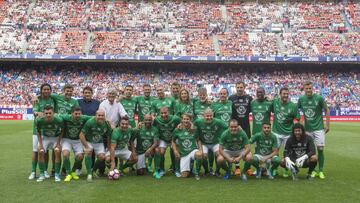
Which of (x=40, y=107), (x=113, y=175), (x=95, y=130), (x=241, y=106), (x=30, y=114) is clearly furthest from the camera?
(x=30, y=114)

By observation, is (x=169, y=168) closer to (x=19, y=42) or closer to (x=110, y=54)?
(x=110, y=54)

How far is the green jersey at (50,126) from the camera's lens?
9023mm

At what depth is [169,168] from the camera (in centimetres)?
1068

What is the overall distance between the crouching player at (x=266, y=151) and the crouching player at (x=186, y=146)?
120 centimetres

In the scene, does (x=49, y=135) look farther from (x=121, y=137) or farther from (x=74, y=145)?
(x=121, y=137)

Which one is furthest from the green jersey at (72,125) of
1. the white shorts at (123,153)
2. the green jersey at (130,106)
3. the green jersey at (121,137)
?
the green jersey at (130,106)

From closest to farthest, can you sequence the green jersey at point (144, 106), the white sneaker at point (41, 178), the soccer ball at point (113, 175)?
the white sneaker at point (41, 178)
the soccer ball at point (113, 175)
the green jersey at point (144, 106)

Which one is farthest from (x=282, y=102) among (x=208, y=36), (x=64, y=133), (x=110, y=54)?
(x=208, y=36)

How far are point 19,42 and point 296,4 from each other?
30.7m

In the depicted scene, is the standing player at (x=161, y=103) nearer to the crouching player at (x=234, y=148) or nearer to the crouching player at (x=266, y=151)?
the crouching player at (x=234, y=148)

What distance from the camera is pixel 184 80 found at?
138ft

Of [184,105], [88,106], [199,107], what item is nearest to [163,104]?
[184,105]

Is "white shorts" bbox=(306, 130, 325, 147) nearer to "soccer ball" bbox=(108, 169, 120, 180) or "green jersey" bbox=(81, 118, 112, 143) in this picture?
"soccer ball" bbox=(108, 169, 120, 180)

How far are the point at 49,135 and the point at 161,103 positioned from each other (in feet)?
9.45
